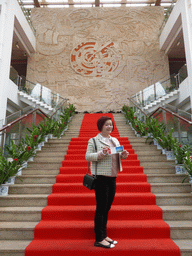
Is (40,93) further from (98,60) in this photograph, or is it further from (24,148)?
(24,148)

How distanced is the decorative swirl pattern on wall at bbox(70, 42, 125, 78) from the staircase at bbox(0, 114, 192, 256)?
11.2m

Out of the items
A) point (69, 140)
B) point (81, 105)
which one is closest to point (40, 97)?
point (81, 105)

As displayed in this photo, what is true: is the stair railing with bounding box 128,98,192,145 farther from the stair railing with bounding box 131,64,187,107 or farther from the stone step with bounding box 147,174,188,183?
the stair railing with bounding box 131,64,187,107

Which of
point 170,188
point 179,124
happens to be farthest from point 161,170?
point 179,124

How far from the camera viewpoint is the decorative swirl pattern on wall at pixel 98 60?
14719 millimetres

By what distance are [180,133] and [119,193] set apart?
215 centimetres

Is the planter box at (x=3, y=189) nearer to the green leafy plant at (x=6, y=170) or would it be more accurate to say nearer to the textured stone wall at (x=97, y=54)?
the green leafy plant at (x=6, y=170)

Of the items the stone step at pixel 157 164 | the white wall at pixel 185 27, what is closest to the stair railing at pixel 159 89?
the white wall at pixel 185 27

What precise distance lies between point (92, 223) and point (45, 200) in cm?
89

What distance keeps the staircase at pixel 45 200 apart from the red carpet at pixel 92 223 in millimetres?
121

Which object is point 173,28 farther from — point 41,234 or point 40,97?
point 41,234

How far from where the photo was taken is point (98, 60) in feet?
48.4

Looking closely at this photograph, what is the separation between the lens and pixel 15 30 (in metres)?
12.1

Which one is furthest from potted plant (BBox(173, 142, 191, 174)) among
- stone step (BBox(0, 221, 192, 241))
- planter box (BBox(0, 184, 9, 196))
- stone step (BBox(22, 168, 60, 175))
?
planter box (BBox(0, 184, 9, 196))
